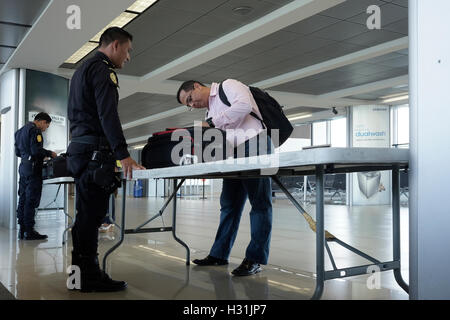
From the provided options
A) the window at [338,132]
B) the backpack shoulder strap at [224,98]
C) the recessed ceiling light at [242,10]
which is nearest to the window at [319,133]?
the window at [338,132]

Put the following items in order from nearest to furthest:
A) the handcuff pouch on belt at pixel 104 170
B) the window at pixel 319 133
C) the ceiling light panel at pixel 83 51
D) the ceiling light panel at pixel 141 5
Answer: the handcuff pouch on belt at pixel 104 170
the ceiling light panel at pixel 141 5
the ceiling light panel at pixel 83 51
the window at pixel 319 133

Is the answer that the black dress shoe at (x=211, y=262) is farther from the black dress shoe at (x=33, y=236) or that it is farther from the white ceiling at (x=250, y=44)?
the white ceiling at (x=250, y=44)

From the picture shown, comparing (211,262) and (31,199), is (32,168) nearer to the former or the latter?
(31,199)

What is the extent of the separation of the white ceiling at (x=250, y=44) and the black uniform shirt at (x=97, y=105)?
8.80 ft

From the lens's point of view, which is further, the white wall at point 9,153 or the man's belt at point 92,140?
the white wall at point 9,153

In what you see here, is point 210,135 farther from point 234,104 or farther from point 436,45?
point 436,45

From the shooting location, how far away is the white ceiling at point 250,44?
5336 millimetres

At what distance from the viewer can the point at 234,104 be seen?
7.76ft

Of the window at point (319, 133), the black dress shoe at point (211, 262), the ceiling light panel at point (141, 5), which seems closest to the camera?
the black dress shoe at point (211, 262)

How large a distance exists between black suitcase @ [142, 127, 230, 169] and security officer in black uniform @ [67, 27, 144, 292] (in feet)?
0.44

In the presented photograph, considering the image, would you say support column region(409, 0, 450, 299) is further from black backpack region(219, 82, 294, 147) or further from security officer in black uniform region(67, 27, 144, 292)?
security officer in black uniform region(67, 27, 144, 292)

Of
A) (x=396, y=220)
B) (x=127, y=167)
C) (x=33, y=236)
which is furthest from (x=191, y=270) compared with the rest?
(x=33, y=236)

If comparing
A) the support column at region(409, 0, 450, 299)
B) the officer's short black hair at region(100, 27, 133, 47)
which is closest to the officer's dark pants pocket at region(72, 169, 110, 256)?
the officer's short black hair at region(100, 27, 133, 47)
